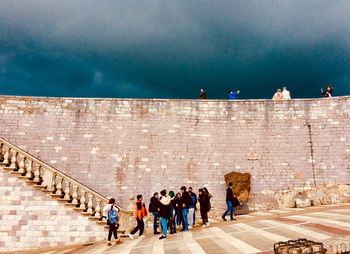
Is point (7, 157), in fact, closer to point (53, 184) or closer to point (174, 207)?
point (53, 184)

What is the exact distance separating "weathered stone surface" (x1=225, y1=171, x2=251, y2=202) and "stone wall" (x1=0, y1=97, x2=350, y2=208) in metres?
0.34

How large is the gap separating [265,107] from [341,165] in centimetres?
504

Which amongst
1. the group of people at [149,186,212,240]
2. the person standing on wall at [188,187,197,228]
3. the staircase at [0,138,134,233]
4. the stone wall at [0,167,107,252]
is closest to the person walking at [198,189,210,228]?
the group of people at [149,186,212,240]

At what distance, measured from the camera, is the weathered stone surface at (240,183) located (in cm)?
1770

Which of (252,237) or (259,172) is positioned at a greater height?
(259,172)

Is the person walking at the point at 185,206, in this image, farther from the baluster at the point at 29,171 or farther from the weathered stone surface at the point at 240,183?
the weathered stone surface at the point at 240,183

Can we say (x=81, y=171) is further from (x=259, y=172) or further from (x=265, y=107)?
(x=265, y=107)

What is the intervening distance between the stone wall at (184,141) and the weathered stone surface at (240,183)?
335 mm

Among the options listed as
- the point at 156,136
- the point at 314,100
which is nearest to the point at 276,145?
the point at 314,100

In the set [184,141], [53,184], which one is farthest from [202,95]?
[53,184]

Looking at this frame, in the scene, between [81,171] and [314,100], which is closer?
[81,171]

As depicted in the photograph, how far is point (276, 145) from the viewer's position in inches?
735

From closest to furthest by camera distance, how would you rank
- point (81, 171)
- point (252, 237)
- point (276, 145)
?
point (252, 237) < point (81, 171) < point (276, 145)

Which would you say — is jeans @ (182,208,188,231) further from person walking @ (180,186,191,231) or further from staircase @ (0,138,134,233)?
staircase @ (0,138,134,233)
